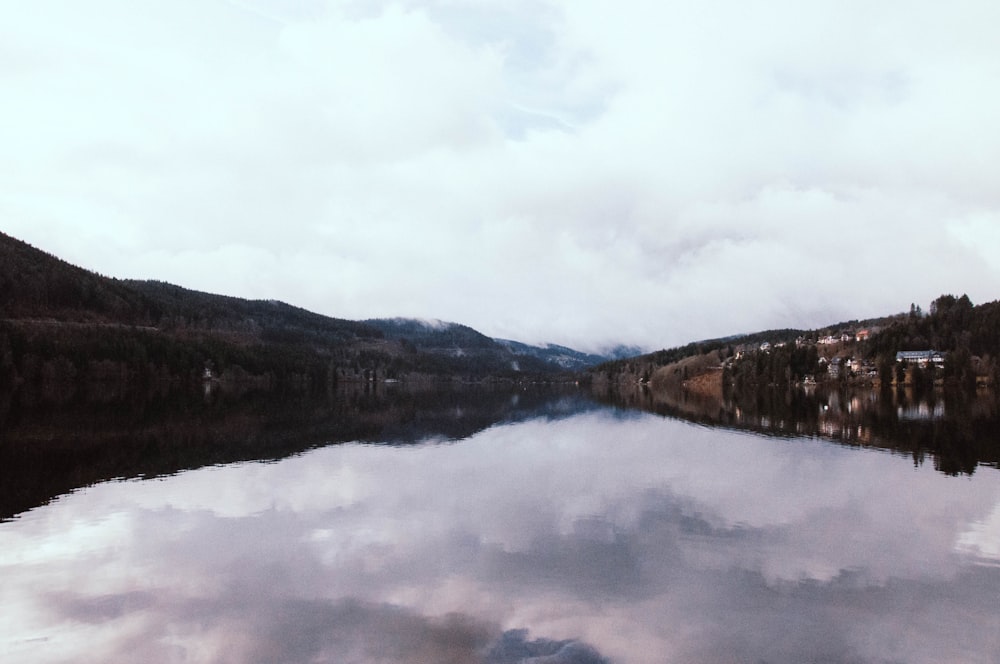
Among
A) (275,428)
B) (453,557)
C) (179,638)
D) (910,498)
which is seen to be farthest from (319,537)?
(275,428)

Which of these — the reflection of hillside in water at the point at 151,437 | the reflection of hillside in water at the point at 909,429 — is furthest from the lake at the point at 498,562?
the reflection of hillside in water at the point at 909,429

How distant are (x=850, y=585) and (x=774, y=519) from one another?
31.7ft

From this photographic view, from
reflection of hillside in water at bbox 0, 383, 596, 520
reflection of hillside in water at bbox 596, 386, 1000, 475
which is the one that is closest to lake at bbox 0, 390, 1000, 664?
reflection of hillside in water at bbox 0, 383, 596, 520

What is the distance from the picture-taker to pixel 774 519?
30.9 meters

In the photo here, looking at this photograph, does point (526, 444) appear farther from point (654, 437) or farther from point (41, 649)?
point (41, 649)

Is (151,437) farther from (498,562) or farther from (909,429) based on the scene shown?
(909,429)

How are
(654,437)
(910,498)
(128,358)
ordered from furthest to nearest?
(128,358)
(654,437)
(910,498)

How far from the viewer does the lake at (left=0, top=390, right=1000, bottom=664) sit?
16.8 meters

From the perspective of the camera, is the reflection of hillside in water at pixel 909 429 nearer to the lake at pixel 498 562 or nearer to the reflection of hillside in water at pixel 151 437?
the lake at pixel 498 562

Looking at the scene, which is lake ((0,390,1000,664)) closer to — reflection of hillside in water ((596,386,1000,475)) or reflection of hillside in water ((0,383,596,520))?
reflection of hillside in water ((0,383,596,520))

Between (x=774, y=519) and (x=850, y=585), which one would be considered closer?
(x=850, y=585)

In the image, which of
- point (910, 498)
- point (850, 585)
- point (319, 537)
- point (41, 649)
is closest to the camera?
point (41, 649)

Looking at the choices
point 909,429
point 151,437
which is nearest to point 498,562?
point 151,437

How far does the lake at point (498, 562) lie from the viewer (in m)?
16.8
